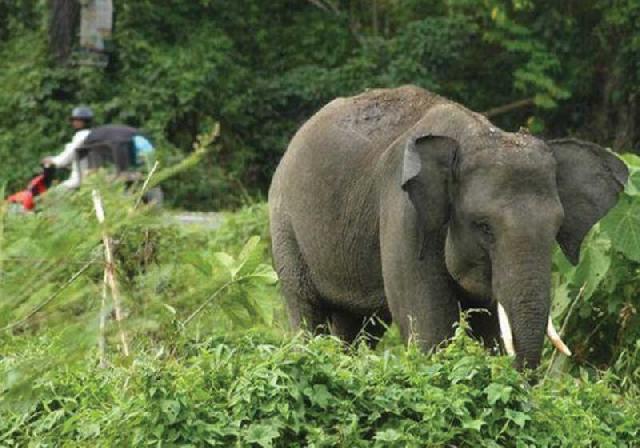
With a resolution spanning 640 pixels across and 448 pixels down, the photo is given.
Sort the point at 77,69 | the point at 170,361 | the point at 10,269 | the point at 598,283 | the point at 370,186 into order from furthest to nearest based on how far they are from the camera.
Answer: the point at 77,69 < the point at 598,283 < the point at 370,186 < the point at 170,361 < the point at 10,269

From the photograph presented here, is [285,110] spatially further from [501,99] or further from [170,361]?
[170,361]

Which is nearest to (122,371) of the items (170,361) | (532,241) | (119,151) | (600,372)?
(170,361)

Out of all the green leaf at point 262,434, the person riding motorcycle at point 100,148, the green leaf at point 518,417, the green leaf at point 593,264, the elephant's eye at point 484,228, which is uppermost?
the elephant's eye at point 484,228

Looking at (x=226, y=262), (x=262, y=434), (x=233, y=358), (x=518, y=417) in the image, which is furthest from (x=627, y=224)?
(x=262, y=434)

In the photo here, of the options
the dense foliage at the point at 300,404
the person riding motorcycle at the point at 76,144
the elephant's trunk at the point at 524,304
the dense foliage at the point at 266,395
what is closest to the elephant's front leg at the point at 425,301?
the elephant's trunk at the point at 524,304

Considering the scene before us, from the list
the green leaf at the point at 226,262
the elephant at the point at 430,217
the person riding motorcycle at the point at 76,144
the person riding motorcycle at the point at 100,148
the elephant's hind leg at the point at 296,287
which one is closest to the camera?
the green leaf at the point at 226,262

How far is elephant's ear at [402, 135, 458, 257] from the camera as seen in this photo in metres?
8.58

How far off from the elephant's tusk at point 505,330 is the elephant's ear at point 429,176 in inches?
21.6

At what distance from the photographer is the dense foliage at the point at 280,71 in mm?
26328

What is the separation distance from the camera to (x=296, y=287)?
10.3m

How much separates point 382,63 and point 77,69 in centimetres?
431

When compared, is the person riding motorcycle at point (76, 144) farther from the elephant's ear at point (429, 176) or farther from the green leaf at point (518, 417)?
the green leaf at point (518, 417)

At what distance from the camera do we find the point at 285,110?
28.0m

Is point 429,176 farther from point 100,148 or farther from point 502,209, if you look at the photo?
point 100,148
